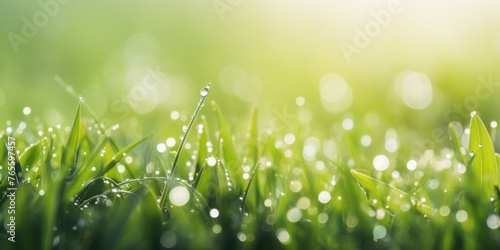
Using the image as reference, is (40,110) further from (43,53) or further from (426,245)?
(426,245)

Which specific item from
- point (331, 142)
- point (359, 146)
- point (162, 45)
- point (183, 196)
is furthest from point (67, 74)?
point (183, 196)

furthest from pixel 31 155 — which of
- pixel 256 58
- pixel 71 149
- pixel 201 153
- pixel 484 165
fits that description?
pixel 256 58

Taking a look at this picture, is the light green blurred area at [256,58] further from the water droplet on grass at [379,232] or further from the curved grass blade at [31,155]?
the water droplet on grass at [379,232]

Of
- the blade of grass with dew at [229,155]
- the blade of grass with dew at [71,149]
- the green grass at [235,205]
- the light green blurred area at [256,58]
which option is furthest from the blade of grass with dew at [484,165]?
the light green blurred area at [256,58]

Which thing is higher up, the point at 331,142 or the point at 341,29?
the point at 341,29

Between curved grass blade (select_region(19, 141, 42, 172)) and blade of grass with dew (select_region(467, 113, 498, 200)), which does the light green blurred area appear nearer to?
curved grass blade (select_region(19, 141, 42, 172))

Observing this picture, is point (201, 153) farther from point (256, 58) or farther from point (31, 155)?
point (256, 58)

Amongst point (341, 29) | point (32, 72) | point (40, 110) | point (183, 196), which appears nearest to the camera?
point (183, 196)

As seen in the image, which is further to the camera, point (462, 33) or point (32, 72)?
point (462, 33)
